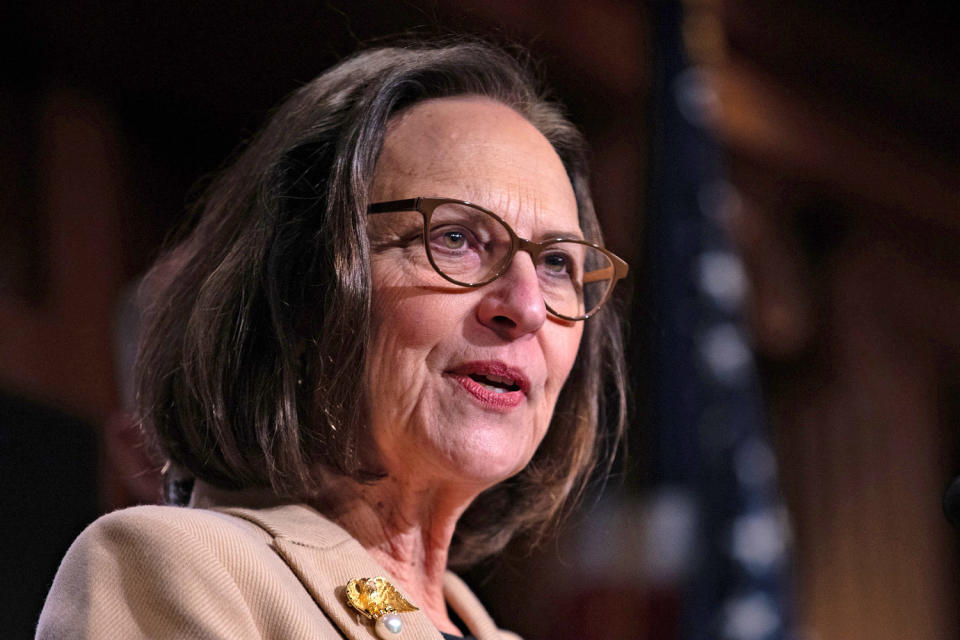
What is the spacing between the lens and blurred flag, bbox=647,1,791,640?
365cm

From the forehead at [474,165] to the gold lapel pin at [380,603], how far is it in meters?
0.54

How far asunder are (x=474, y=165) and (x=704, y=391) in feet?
7.75

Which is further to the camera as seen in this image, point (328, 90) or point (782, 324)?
point (782, 324)

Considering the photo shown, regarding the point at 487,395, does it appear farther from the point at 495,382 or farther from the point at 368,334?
the point at 368,334

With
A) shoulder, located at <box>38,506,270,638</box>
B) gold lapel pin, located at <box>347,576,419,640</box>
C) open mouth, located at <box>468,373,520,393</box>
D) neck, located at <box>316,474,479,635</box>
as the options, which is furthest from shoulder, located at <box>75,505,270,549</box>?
open mouth, located at <box>468,373,520,393</box>

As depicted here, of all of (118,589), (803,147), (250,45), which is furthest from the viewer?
(803,147)

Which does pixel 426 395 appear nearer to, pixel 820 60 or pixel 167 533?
pixel 167 533

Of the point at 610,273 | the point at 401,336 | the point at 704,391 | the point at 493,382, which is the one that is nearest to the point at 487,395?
the point at 493,382

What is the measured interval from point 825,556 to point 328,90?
4.47 metres

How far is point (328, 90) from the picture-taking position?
5.91 ft

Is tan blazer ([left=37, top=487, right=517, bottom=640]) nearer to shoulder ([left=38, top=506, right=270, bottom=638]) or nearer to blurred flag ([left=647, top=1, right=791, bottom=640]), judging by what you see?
shoulder ([left=38, top=506, right=270, bottom=638])

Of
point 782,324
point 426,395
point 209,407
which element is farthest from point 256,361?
point 782,324

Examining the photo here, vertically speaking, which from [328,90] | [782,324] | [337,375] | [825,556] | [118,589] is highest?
[328,90]

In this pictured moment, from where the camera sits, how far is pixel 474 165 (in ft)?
5.56
